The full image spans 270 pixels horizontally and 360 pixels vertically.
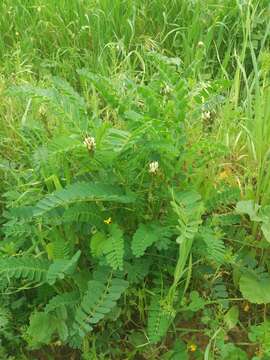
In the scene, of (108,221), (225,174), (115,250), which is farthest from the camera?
(225,174)

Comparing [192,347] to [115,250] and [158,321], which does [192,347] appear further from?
[115,250]

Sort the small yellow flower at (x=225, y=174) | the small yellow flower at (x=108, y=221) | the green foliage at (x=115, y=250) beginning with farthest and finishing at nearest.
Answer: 1. the small yellow flower at (x=225, y=174)
2. the small yellow flower at (x=108, y=221)
3. the green foliage at (x=115, y=250)

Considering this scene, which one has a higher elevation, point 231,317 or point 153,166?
point 153,166

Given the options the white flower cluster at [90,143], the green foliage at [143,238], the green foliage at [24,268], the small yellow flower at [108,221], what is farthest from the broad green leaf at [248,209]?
the green foliage at [24,268]

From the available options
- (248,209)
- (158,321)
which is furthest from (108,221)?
(248,209)

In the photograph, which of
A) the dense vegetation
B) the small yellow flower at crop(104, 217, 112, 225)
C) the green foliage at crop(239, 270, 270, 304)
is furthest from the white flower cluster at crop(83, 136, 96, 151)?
the green foliage at crop(239, 270, 270, 304)

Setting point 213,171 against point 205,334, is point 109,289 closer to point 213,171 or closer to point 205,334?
point 205,334

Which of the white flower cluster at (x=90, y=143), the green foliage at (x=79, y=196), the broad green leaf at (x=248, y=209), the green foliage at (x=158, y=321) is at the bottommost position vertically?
the green foliage at (x=158, y=321)

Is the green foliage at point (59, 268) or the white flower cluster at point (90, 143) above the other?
the white flower cluster at point (90, 143)

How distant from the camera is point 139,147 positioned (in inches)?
66.6

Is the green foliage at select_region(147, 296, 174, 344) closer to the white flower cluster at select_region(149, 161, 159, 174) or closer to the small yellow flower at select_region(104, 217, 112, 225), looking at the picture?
the small yellow flower at select_region(104, 217, 112, 225)

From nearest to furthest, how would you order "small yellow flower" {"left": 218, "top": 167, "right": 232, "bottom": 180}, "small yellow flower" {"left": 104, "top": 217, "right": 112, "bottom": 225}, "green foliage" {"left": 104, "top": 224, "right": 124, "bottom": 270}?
"green foliage" {"left": 104, "top": 224, "right": 124, "bottom": 270}, "small yellow flower" {"left": 104, "top": 217, "right": 112, "bottom": 225}, "small yellow flower" {"left": 218, "top": 167, "right": 232, "bottom": 180}

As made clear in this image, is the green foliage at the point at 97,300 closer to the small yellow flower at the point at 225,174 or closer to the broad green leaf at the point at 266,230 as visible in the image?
the broad green leaf at the point at 266,230

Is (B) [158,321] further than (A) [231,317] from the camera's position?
No
